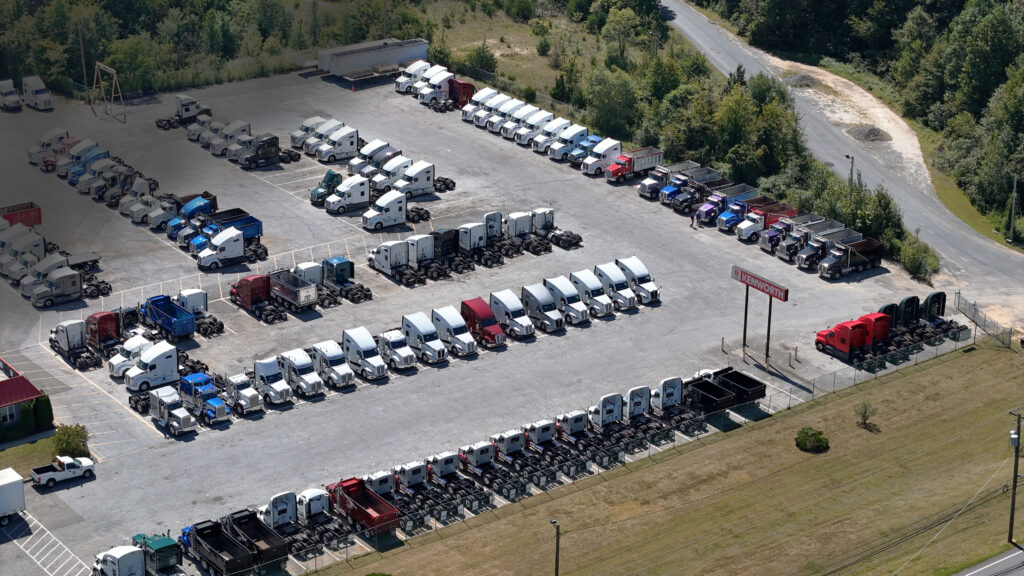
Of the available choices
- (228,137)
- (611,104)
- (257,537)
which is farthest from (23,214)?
(611,104)

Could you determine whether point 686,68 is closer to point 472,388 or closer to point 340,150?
point 340,150

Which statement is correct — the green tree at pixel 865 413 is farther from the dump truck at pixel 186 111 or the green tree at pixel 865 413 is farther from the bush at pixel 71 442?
the dump truck at pixel 186 111

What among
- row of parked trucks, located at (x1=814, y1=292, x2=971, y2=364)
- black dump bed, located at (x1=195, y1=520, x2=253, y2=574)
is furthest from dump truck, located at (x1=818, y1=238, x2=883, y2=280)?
black dump bed, located at (x1=195, y1=520, x2=253, y2=574)

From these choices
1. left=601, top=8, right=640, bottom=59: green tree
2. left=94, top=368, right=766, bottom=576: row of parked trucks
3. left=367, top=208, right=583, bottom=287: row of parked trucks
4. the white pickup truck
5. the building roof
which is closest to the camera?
left=94, top=368, right=766, bottom=576: row of parked trucks

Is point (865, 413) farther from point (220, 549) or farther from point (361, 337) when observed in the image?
point (220, 549)

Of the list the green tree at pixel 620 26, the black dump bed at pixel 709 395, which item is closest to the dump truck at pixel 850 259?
the black dump bed at pixel 709 395

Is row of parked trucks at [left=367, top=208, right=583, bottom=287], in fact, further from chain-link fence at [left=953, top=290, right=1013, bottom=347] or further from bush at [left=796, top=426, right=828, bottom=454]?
bush at [left=796, top=426, right=828, bottom=454]
